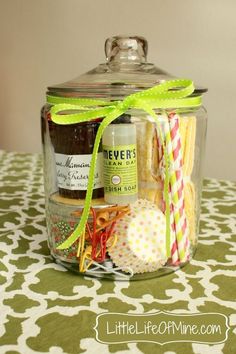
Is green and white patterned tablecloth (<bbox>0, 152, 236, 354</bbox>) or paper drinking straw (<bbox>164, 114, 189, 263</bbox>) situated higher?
paper drinking straw (<bbox>164, 114, 189, 263</bbox>)

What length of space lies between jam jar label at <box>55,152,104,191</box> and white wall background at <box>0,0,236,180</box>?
1.06 meters

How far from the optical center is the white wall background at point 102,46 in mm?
1599

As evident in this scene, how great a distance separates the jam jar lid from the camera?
667 millimetres

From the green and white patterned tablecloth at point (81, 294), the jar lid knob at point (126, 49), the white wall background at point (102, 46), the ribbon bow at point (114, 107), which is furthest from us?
the white wall background at point (102, 46)

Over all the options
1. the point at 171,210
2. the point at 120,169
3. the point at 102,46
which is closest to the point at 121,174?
the point at 120,169

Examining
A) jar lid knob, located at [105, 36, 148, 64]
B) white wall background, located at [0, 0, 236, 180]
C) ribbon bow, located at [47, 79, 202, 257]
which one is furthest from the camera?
white wall background, located at [0, 0, 236, 180]

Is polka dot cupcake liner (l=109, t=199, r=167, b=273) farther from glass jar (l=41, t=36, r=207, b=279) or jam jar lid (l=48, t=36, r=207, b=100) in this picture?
jam jar lid (l=48, t=36, r=207, b=100)

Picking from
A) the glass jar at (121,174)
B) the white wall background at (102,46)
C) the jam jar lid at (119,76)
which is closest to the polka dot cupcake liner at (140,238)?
the glass jar at (121,174)

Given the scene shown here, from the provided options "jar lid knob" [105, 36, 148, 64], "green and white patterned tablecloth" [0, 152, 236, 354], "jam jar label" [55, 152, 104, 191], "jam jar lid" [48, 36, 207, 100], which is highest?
"jar lid knob" [105, 36, 148, 64]

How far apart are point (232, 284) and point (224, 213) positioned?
32cm

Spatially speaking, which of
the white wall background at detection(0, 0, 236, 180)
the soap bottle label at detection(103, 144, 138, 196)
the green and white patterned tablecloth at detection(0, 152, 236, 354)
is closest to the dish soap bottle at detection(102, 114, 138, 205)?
the soap bottle label at detection(103, 144, 138, 196)

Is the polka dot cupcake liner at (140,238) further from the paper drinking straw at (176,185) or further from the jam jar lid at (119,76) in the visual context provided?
the jam jar lid at (119,76)

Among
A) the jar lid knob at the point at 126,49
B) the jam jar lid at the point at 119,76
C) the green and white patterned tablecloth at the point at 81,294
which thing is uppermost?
the jar lid knob at the point at 126,49

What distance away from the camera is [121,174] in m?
0.64
